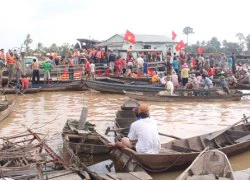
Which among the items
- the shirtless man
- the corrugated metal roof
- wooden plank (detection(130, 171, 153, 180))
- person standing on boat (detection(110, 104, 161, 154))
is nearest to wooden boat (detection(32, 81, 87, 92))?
the shirtless man

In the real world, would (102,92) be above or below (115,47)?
below

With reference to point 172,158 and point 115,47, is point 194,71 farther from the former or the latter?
point 172,158

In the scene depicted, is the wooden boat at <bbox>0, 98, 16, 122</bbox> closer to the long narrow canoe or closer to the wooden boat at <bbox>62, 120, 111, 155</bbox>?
the wooden boat at <bbox>62, 120, 111, 155</bbox>

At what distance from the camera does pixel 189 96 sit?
1833cm

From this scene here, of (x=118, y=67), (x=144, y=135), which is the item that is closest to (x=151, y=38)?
(x=118, y=67)

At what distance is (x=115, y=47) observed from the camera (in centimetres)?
3497

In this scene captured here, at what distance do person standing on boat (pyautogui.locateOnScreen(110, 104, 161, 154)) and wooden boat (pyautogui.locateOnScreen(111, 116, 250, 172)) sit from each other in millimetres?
Result: 155

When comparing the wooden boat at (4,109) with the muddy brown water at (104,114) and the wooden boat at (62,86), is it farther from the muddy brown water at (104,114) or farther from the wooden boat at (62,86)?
the wooden boat at (62,86)

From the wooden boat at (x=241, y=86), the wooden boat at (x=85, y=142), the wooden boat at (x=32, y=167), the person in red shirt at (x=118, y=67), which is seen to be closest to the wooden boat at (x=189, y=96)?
the wooden boat at (x=241, y=86)

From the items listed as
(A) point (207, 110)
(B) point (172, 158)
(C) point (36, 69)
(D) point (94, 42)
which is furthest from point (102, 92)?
(B) point (172, 158)

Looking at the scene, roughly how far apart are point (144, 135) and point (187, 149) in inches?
59.3

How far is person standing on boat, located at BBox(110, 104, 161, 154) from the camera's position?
23.9ft

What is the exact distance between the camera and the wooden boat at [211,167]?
6314 mm

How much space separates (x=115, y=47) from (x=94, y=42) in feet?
6.77
